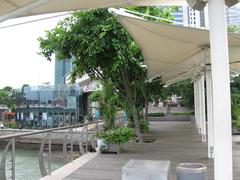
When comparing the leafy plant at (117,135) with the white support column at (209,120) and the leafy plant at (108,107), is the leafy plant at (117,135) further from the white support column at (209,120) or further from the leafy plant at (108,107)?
the white support column at (209,120)

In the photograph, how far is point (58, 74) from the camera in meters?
65.4

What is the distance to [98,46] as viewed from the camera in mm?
9227

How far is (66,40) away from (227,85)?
24.5ft

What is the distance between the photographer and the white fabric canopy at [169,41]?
18.0 ft

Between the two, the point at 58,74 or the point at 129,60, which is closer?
the point at 129,60

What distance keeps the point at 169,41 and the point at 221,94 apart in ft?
11.1

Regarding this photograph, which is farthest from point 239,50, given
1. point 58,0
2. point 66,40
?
A: point 66,40

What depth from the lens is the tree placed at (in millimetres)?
9492

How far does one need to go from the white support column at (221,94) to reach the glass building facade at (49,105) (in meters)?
30.8

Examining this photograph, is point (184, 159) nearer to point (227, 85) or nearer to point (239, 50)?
point (239, 50)

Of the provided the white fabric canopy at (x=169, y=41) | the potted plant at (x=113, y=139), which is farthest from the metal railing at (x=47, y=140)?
the white fabric canopy at (x=169, y=41)

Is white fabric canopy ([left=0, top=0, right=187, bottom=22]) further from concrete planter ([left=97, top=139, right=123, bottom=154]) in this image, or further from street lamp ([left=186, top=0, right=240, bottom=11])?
concrete planter ([left=97, top=139, right=123, bottom=154])

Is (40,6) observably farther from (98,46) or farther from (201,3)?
(98,46)

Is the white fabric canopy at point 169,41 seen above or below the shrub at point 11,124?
above
